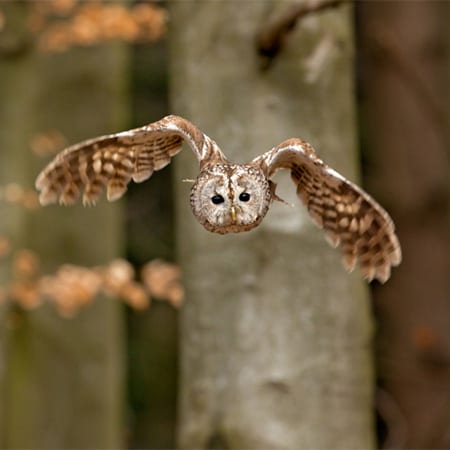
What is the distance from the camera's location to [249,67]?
18.9 feet

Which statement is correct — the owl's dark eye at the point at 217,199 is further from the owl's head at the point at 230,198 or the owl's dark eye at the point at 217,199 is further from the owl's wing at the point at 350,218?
the owl's wing at the point at 350,218

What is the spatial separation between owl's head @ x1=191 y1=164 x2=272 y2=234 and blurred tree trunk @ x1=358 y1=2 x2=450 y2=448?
732cm

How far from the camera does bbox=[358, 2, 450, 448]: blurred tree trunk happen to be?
1132 cm

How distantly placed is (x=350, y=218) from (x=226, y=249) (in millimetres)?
1246

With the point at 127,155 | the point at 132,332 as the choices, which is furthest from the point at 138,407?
the point at 127,155

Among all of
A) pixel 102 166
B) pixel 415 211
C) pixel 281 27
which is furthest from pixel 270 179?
pixel 415 211

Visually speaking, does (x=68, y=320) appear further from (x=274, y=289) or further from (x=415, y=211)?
(x=274, y=289)

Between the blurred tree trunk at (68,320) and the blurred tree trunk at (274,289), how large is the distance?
3491mm

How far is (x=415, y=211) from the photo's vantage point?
38.0ft

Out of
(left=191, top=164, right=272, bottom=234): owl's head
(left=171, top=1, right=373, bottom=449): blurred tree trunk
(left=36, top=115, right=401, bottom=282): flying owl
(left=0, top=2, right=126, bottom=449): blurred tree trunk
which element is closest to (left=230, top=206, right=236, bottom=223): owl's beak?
(left=191, top=164, right=272, bottom=234): owl's head

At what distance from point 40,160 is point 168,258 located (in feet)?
16.9

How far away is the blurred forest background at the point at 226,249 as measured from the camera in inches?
223

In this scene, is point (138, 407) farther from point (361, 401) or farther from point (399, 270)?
point (361, 401)

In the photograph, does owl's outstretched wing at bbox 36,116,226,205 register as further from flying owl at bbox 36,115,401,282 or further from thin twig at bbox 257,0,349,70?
thin twig at bbox 257,0,349,70
